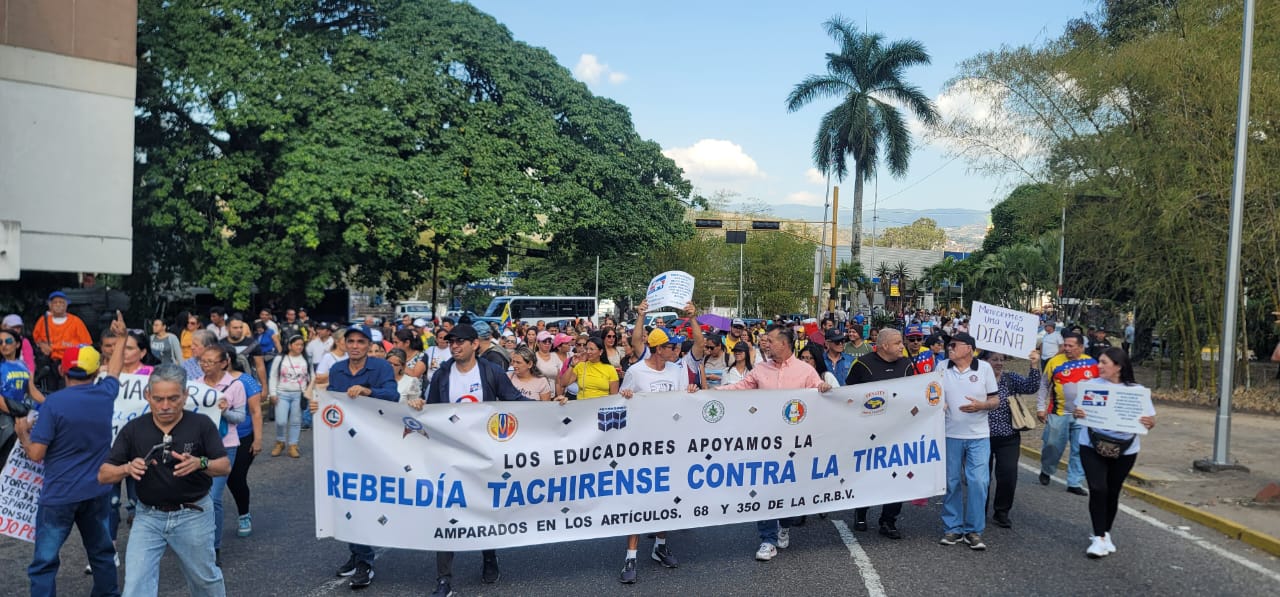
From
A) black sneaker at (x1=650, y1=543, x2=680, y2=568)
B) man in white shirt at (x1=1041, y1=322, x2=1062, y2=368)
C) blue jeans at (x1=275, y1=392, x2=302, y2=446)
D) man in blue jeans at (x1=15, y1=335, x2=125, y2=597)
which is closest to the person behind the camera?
man in blue jeans at (x1=15, y1=335, x2=125, y2=597)

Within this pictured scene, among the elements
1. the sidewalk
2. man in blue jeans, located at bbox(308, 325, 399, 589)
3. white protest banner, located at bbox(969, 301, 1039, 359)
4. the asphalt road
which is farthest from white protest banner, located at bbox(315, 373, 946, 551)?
the sidewalk

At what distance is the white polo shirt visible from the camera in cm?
783

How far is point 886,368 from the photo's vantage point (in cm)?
816

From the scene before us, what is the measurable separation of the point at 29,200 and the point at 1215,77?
22862mm

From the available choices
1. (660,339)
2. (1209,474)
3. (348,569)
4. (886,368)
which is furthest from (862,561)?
(1209,474)

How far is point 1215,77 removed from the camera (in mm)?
17891

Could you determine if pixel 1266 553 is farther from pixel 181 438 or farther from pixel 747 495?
pixel 181 438

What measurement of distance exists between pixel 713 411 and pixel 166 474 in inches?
145

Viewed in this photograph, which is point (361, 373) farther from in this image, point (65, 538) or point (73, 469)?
point (65, 538)

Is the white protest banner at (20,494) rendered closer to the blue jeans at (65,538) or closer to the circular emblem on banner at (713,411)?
the blue jeans at (65,538)

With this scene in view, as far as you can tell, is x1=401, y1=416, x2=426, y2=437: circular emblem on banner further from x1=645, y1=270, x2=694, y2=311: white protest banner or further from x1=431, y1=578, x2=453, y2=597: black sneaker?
x1=645, y1=270, x2=694, y2=311: white protest banner

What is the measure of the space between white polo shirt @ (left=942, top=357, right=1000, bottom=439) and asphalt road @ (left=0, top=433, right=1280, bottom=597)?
2.92 ft

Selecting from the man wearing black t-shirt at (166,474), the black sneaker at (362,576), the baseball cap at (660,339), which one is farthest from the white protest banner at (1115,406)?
the man wearing black t-shirt at (166,474)

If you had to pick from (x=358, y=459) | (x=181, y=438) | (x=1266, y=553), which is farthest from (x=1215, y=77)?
(x=181, y=438)
